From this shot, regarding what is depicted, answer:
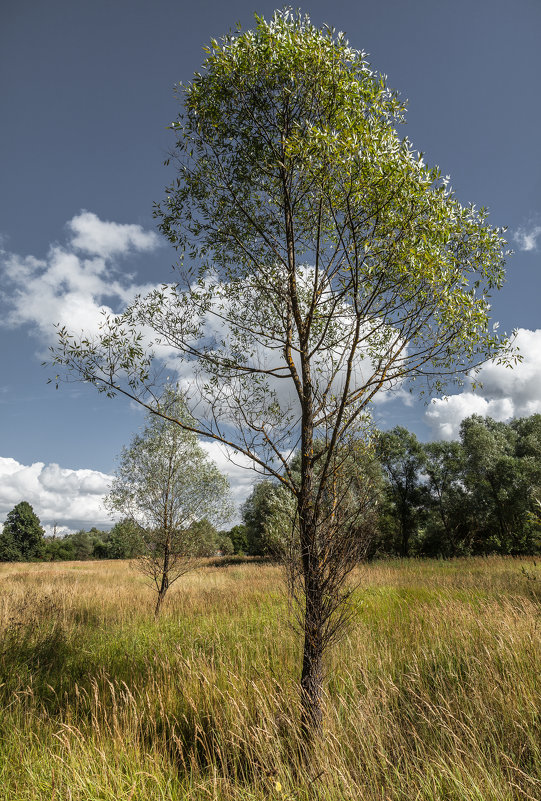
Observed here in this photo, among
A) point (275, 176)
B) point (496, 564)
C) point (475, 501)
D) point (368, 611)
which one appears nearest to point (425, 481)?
point (475, 501)

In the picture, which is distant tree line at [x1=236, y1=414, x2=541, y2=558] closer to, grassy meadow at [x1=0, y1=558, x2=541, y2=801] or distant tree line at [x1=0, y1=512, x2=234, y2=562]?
distant tree line at [x1=0, y1=512, x2=234, y2=562]

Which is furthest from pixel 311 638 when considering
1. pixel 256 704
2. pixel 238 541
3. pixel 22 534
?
pixel 238 541

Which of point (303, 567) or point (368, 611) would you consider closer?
point (303, 567)

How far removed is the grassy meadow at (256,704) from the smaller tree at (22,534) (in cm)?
5850

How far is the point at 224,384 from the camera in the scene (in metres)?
5.20

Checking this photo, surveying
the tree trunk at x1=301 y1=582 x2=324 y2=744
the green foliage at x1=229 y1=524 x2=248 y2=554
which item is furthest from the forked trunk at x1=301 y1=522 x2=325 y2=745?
the green foliage at x1=229 y1=524 x2=248 y2=554

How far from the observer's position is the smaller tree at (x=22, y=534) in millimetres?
56963

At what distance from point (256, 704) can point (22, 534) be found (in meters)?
69.5

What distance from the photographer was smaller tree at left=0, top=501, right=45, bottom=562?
57.0m

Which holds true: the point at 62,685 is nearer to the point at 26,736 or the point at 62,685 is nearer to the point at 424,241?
the point at 26,736

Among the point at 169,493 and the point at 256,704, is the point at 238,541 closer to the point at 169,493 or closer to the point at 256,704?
the point at 169,493

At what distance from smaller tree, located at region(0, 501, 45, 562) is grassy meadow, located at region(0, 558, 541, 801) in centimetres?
5850

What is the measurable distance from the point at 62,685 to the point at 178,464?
6316mm

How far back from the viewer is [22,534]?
193ft
